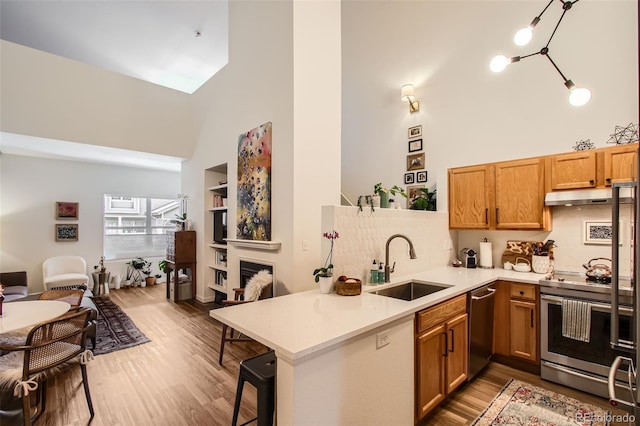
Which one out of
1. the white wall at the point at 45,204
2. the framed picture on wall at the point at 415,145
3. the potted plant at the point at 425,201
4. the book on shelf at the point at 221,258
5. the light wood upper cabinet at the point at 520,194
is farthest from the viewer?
the white wall at the point at 45,204

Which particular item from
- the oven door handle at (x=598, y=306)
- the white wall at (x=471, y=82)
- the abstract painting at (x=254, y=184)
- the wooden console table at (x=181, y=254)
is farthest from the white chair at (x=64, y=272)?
the oven door handle at (x=598, y=306)

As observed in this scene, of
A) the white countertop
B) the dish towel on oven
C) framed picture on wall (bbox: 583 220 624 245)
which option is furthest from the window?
framed picture on wall (bbox: 583 220 624 245)

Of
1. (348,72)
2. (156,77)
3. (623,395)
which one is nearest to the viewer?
(623,395)

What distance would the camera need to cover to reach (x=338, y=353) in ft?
4.81

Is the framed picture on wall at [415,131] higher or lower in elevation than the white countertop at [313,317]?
higher

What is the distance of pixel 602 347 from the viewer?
235 cm

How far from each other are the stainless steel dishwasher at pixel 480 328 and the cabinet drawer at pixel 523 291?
0.18 m

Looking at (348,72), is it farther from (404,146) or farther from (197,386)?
(197,386)

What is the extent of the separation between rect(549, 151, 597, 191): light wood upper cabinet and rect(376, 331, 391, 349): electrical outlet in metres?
2.49

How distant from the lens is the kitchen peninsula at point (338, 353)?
1327 millimetres

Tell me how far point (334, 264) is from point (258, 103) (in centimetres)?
254

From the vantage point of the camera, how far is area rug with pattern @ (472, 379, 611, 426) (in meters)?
2.12

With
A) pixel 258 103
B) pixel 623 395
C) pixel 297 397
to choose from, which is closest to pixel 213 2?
pixel 258 103

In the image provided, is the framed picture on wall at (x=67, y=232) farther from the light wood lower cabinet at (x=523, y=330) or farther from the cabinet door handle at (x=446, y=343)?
the light wood lower cabinet at (x=523, y=330)
